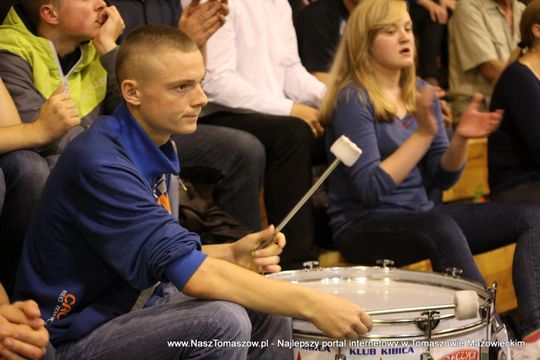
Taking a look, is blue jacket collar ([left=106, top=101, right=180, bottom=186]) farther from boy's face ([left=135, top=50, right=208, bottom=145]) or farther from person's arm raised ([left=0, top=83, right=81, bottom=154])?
person's arm raised ([left=0, top=83, right=81, bottom=154])

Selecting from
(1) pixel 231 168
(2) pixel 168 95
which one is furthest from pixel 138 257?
(1) pixel 231 168

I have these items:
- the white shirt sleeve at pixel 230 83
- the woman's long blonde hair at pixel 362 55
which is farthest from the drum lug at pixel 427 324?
the white shirt sleeve at pixel 230 83

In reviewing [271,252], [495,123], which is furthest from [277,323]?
[495,123]

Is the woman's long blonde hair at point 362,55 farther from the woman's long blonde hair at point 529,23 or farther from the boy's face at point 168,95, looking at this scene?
the boy's face at point 168,95

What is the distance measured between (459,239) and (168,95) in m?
1.23

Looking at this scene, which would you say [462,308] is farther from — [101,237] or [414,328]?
[101,237]

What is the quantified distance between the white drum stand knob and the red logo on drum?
88 mm

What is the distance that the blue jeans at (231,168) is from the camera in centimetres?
302

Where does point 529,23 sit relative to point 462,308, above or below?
below

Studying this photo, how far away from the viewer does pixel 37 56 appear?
2.63m

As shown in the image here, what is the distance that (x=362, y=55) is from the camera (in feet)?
10.5

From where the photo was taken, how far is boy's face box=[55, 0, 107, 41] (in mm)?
2658

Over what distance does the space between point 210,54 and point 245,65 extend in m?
0.20

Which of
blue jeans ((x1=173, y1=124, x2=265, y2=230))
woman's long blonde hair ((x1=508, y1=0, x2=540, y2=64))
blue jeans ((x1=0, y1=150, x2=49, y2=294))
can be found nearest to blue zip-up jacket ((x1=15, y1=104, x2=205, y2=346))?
blue jeans ((x1=0, y1=150, x2=49, y2=294))
